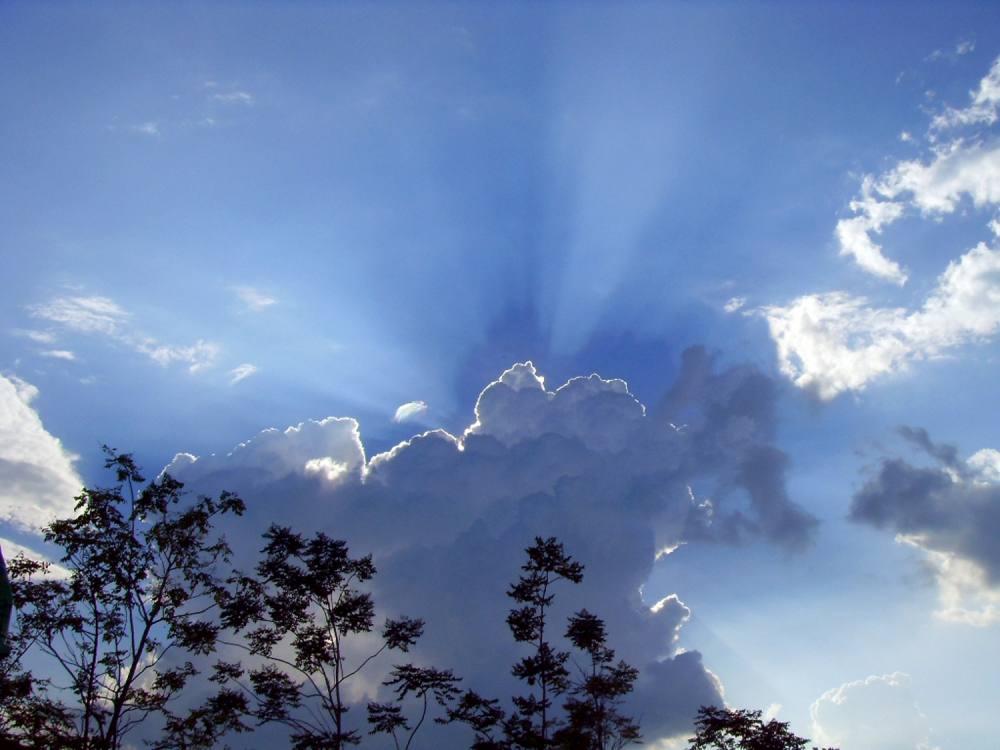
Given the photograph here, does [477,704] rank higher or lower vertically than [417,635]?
lower

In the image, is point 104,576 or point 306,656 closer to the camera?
point 104,576

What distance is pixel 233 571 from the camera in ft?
102

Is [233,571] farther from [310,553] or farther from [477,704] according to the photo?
[477,704]

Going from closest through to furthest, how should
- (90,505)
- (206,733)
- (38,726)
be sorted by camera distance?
(38,726) → (90,505) → (206,733)

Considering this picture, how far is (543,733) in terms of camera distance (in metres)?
30.6

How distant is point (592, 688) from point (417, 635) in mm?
9058

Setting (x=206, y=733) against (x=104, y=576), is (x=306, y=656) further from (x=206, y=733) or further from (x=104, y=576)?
(x=104, y=576)

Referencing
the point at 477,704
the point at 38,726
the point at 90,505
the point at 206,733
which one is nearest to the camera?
the point at 38,726

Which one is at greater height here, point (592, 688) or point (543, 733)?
point (592, 688)

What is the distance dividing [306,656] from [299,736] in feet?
11.2

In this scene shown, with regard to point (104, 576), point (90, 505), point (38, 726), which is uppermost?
point (90, 505)

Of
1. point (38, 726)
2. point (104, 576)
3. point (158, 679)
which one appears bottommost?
point (38, 726)

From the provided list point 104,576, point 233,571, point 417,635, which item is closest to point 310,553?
point 233,571

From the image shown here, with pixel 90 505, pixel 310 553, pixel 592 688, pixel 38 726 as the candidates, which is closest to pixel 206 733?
pixel 38 726
